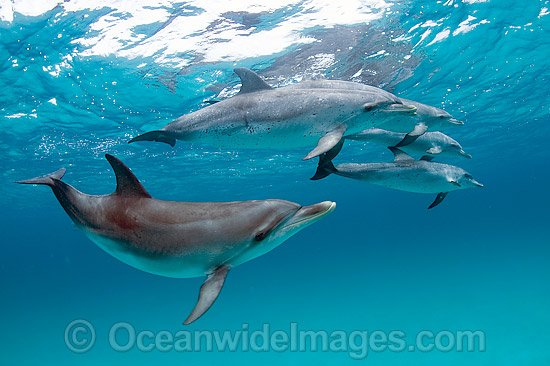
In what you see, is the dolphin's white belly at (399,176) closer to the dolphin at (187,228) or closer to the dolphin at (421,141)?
the dolphin at (421,141)

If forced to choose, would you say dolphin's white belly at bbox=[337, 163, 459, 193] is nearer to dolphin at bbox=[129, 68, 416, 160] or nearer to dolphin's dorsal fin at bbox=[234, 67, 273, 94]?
dolphin at bbox=[129, 68, 416, 160]

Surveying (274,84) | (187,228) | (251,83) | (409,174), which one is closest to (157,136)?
(251,83)

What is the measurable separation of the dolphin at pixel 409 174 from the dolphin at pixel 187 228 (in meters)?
1.80

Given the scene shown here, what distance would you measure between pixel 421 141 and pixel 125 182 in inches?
199

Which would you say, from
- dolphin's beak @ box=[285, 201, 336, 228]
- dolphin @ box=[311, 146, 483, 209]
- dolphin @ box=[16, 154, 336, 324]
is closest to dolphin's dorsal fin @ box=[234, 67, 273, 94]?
dolphin @ box=[311, 146, 483, 209]

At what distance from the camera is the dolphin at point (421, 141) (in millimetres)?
5497

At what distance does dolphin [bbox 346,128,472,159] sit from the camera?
18.0 feet

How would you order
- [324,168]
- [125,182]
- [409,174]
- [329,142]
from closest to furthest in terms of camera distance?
[125,182]
[329,142]
[324,168]
[409,174]

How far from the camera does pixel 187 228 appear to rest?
2.44m

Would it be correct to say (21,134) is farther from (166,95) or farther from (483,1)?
(483,1)

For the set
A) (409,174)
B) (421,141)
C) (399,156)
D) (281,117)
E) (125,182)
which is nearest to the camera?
(125,182)

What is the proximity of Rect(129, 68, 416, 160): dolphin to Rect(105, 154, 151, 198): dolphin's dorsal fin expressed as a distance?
3.56ft

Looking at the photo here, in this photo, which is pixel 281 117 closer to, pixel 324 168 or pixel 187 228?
pixel 324 168

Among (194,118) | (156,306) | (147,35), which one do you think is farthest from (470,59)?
(156,306)
